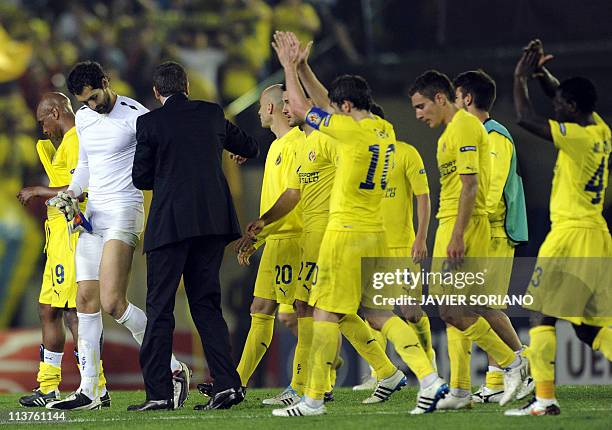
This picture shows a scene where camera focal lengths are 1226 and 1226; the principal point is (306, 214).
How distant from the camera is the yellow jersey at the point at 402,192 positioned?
8883 mm

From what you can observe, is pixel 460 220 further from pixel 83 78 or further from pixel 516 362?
pixel 83 78

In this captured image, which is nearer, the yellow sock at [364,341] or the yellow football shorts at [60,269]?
the yellow sock at [364,341]

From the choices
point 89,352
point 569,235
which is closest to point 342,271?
point 569,235

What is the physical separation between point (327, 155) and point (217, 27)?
552 centimetres

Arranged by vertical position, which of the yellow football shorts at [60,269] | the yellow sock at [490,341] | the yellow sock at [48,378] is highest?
the yellow football shorts at [60,269]

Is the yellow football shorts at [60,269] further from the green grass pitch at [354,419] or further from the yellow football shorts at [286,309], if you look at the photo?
the yellow football shorts at [286,309]

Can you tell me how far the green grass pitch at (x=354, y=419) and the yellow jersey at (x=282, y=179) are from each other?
1.16 metres

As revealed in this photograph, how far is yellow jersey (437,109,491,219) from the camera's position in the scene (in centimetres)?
723

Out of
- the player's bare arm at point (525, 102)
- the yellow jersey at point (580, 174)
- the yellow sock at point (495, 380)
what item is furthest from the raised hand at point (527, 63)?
the yellow sock at point (495, 380)

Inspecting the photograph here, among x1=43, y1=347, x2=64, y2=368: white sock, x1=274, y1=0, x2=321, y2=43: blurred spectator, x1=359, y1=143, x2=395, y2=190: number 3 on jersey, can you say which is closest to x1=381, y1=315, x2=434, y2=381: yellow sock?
x1=359, y1=143, x2=395, y2=190: number 3 on jersey

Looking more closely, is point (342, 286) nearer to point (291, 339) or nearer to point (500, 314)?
point (500, 314)

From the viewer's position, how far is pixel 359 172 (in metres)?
6.93

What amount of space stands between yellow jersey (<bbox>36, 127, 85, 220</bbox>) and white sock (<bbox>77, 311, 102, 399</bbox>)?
102cm

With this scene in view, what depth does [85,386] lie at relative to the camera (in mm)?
7652
